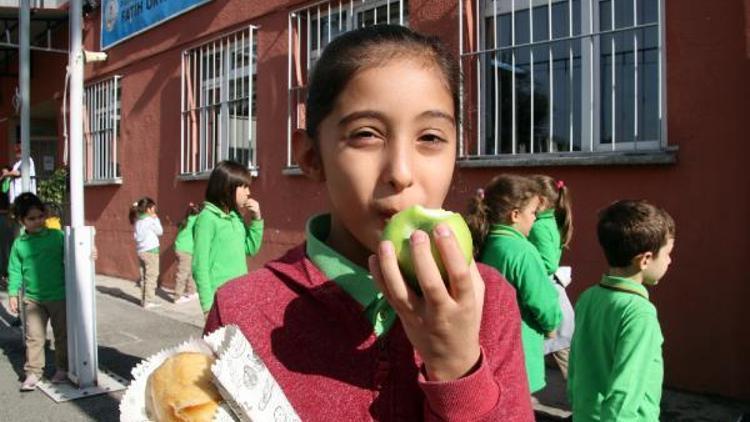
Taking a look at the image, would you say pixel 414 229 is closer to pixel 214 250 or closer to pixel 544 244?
pixel 544 244

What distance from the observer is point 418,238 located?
99cm

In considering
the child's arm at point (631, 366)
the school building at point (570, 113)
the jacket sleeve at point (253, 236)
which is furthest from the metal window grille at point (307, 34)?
the child's arm at point (631, 366)

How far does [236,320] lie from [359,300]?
9.2 inches

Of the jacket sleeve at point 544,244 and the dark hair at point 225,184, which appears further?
the dark hair at point 225,184

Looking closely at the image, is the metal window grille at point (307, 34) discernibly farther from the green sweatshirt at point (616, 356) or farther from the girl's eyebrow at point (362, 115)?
the girl's eyebrow at point (362, 115)

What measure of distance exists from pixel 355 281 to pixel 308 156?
0.97 ft

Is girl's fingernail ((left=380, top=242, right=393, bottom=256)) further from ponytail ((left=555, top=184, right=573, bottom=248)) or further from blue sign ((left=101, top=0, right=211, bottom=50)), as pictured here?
blue sign ((left=101, top=0, right=211, bottom=50))

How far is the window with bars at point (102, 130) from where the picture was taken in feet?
40.1

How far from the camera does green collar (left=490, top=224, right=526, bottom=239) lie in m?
3.63

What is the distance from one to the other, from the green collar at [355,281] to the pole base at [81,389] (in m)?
4.74

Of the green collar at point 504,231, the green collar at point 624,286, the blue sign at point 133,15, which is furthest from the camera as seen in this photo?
the blue sign at point 133,15

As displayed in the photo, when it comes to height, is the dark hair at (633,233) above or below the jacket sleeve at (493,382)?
above

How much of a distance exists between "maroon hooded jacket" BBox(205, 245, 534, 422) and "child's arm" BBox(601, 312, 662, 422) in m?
1.44

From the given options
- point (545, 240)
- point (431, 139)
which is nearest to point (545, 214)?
point (545, 240)
